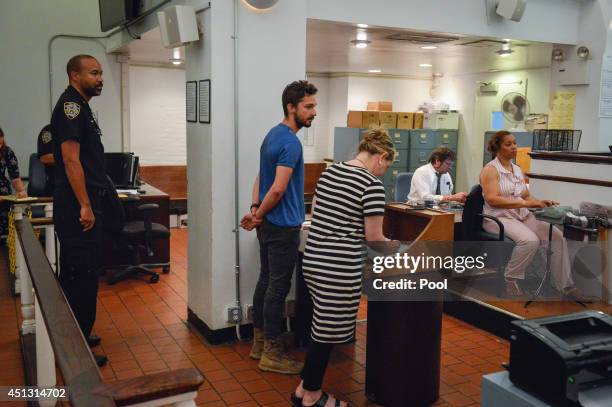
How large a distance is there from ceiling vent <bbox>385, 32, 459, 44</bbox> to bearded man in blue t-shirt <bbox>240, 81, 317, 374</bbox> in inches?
85.8

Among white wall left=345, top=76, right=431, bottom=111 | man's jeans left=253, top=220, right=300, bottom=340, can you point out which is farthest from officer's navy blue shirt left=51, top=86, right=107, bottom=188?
white wall left=345, top=76, right=431, bottom=111

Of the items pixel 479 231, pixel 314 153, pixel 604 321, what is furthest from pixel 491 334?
pixel 314 153

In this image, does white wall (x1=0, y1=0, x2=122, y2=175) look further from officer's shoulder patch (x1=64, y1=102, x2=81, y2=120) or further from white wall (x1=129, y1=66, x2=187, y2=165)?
officer's shoulder patch (x1=64, y1=102, x2=81, y2=120)

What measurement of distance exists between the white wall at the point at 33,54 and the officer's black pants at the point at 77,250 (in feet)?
14.9

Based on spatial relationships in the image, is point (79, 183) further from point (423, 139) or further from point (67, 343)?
point (423, 139)

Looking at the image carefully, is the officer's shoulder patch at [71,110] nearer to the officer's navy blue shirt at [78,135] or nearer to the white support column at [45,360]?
the officer's navy blue shirt at [78,135]

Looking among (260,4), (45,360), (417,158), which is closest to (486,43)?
Answer: (260,4)

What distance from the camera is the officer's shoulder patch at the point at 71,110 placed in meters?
3.31

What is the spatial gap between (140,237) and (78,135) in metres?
2.53

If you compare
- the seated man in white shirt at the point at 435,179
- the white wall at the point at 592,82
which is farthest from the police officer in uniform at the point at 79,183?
the white wall at the point at 592,82

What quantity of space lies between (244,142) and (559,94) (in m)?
3.75

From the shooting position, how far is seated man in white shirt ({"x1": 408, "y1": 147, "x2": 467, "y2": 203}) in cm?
570

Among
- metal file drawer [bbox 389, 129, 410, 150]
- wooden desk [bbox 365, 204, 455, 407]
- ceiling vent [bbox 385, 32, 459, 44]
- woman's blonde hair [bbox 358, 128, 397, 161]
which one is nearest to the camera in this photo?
woman's blonde hair [bbox 358, 128, 397, 161]

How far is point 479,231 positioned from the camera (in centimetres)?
491
